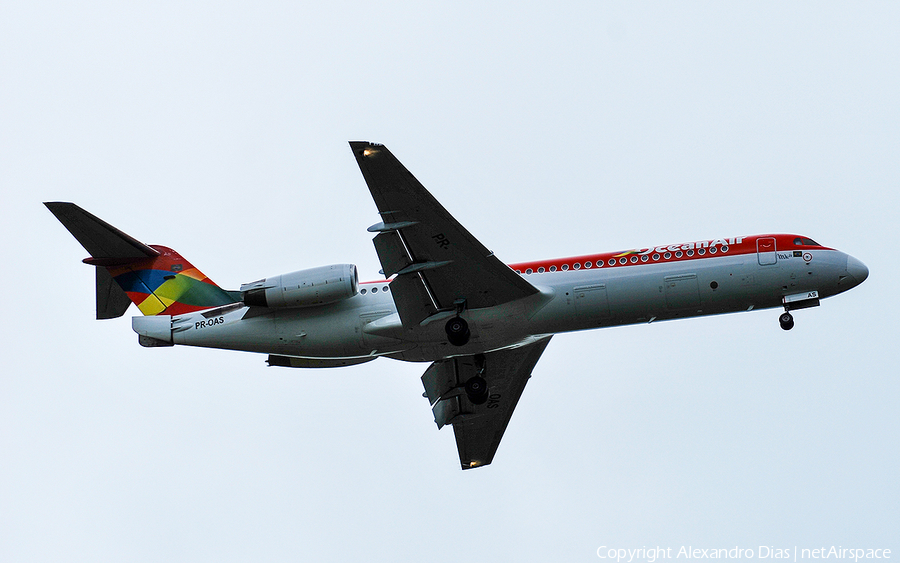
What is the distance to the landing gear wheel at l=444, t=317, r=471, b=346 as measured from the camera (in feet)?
80.2

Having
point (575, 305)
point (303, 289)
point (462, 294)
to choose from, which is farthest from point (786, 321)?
point (303, 289)

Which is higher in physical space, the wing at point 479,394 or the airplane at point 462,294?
the airplane at point 462,294

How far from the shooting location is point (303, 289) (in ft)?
81.0

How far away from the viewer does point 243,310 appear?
25.9m

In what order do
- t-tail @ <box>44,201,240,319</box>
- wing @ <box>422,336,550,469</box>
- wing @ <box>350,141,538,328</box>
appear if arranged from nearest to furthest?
1. wing @ <box>350,141,538,328</box>
2. t-tail @ <box>44,201,240,319</box>
3. wing @ <box>422,336,550,469</box>

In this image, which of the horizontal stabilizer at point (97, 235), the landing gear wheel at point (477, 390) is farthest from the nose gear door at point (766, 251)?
the horizontal stabilizer at point (97, 235)

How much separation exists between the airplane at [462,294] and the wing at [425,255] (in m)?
0.03

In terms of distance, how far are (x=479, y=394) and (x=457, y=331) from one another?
11.1ft

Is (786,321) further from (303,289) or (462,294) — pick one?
(303,289)

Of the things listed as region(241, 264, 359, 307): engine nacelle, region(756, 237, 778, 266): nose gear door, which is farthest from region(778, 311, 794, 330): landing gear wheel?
region(241, 264, 359, 307): engine nacelle

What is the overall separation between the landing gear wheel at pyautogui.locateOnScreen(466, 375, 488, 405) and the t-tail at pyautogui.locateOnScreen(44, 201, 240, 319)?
710 centimetres

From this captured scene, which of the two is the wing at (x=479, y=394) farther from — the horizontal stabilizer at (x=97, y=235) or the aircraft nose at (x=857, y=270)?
the horizontal stabilizer at (x=97, y=235)

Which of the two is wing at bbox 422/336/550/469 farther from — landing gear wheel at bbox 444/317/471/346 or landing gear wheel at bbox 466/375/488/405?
landing gear wheel at bbox 444/317/471/346

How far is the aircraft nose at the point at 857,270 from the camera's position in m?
24.4
